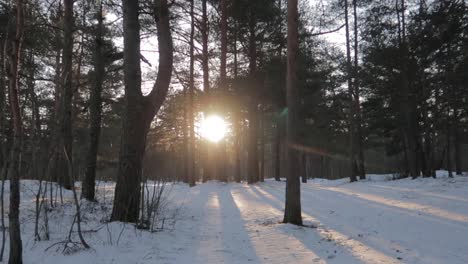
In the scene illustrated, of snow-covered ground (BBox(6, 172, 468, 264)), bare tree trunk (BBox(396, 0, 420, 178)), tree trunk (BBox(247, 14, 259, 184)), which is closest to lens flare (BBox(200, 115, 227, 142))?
tree trunk (BBox(247, 14, 259, 184))

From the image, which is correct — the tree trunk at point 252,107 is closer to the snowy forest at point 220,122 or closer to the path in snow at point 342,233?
the snowy forest at point 220,122

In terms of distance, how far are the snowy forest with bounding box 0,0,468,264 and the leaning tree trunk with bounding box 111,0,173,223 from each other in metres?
0.03

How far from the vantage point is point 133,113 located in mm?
7207

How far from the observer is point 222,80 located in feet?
65.1

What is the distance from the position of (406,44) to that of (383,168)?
4014cm

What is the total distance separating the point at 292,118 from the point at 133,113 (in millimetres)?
3193

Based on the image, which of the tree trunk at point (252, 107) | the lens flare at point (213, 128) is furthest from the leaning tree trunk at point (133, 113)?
the lens flare at point (213, 128)

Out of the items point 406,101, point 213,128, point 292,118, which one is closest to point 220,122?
point 213,128

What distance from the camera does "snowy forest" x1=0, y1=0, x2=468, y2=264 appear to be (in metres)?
5.52

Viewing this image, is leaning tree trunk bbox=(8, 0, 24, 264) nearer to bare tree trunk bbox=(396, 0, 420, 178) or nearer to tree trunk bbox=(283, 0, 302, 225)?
tree trunk bbox=(283, 0, 302, 225)

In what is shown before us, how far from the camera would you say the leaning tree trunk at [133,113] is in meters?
6.93

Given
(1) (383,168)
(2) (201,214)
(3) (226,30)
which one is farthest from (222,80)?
(1) (383,168)

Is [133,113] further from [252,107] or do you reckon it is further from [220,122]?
[220,122]

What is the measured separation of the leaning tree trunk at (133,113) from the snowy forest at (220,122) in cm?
3
